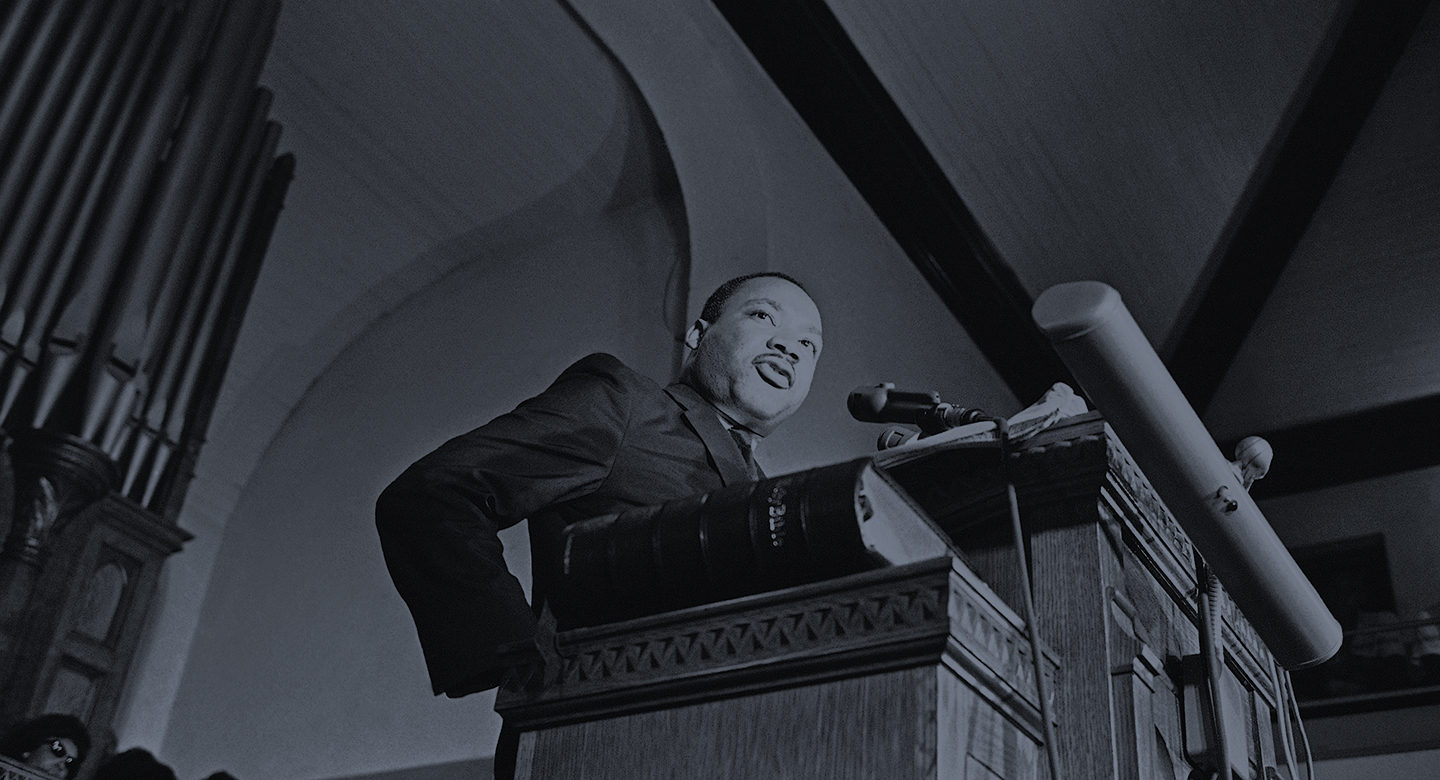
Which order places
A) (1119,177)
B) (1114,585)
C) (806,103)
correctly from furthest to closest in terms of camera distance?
(1119,177) < (806,103) < (1114,585)

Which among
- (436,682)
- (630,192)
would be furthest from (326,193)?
(436,682)

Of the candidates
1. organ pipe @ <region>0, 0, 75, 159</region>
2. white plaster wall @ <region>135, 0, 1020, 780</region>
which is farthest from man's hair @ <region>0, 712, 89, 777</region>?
organ pipe @ <region>0, 0, 75, 159</region>

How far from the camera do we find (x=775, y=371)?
5.26ft

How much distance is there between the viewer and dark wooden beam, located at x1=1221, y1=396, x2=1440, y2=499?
25.5 ft

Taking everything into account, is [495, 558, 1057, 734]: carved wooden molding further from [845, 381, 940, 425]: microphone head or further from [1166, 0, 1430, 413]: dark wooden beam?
[1166, 0, 1430, 413]: dark wooden beam

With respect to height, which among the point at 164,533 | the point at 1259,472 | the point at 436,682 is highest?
the point at 164,533

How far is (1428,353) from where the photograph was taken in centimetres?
746

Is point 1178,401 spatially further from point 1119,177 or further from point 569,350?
point 1119,177

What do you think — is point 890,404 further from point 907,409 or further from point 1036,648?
point 1036,648

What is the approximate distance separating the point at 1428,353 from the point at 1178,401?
734 cm

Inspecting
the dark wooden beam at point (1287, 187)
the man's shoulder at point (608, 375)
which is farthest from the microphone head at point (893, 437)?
the dark wooden beam at point (1287, 187)

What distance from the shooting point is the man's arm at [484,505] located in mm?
1137

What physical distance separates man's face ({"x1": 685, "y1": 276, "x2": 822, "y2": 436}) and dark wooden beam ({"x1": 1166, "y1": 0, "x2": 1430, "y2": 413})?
5953 mm

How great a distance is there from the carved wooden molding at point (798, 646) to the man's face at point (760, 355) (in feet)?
2.05
